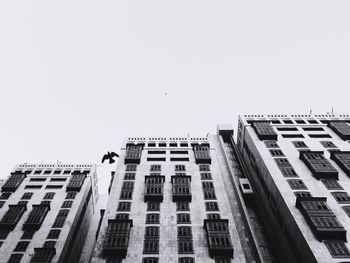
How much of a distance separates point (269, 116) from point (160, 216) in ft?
131

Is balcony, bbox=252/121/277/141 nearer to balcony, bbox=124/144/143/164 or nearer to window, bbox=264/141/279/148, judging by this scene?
window, bbox=264/141/279/148

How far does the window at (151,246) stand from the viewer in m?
50.5

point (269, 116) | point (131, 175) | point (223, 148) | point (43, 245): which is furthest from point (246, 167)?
point (43, 245)

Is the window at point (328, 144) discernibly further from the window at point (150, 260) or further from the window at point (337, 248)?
the window at point (150, 260)

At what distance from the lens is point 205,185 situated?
65.7 meters

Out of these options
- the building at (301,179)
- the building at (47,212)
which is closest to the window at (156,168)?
the building at (47,212)

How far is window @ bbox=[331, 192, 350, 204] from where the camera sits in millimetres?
54094

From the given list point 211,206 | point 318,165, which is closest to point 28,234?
point 211,206

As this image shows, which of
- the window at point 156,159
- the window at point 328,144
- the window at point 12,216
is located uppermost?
the window at point 156,159

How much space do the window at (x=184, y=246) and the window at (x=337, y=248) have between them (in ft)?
62.0

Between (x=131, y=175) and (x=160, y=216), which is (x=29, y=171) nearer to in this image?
(x=131, y=175)

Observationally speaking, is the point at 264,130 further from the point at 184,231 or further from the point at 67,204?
the point at 67,204

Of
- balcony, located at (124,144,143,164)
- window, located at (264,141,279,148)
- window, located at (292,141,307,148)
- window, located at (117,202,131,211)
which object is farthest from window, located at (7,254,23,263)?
window, located at (292,141,307,148)

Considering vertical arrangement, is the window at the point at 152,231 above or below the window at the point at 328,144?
below
